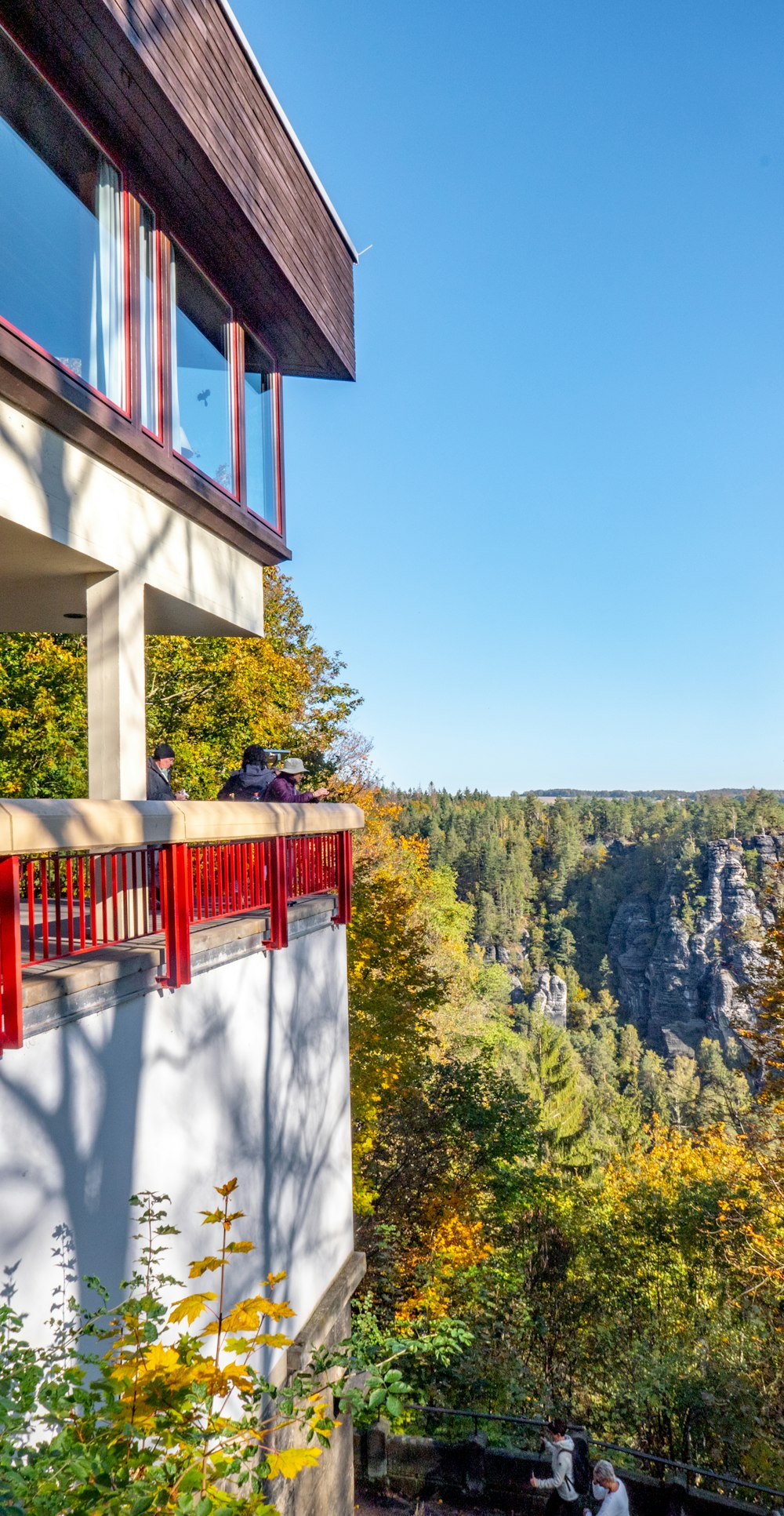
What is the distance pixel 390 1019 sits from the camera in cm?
1410

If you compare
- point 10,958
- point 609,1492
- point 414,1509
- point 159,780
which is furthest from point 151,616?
point 414,1509

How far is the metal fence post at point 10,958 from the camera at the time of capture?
2.68 m

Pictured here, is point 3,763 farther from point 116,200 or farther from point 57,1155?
point 57,1155

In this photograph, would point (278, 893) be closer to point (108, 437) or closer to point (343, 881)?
point (343, 881)

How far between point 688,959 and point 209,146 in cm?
10034

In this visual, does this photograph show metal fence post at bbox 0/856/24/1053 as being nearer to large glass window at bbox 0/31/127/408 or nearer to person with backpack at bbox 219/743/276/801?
large glass window at bbox 0/31/127/408

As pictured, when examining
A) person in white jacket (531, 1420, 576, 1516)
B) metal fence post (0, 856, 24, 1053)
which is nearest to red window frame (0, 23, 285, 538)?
metal fence post (0, 856, 24, 1053)

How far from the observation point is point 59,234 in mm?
5016

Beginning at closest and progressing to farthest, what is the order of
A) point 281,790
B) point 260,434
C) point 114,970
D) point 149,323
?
point 114,970 → point 149,323 → point 281,790 → point 260,434

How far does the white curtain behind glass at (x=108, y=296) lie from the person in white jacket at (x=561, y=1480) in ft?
32.2

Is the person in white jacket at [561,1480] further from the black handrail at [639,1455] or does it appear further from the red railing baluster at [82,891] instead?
the red railing baluster at [82,891]

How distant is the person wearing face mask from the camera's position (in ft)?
23.3

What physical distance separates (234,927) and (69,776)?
8597mm

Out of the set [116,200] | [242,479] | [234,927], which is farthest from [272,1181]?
[116,200]
